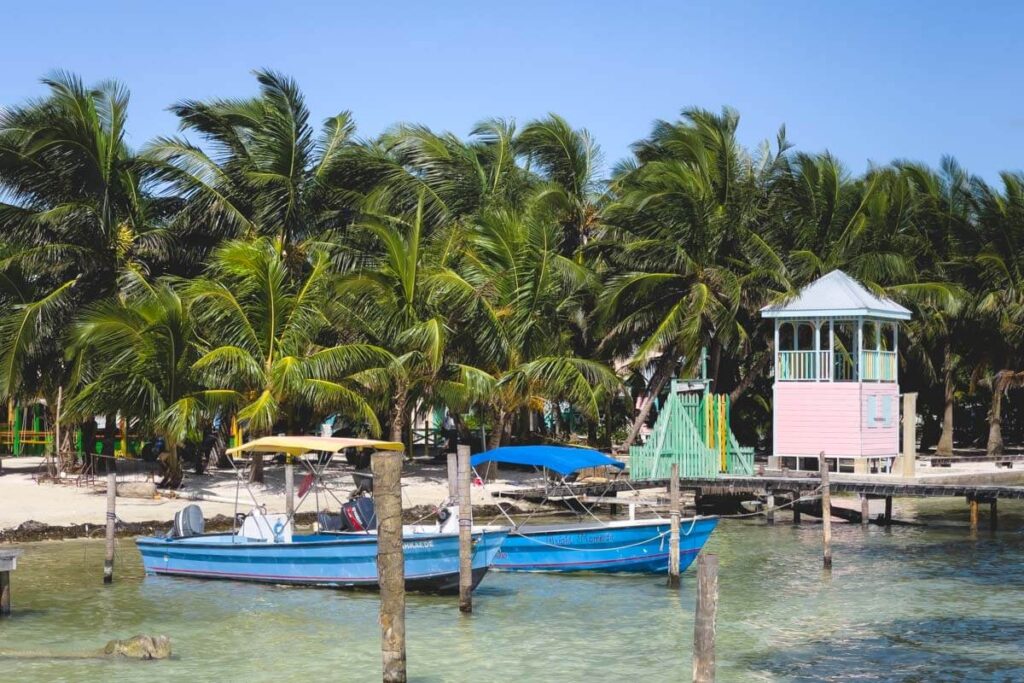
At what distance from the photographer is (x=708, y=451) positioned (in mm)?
30562

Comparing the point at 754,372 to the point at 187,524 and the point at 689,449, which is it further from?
the point at 187,524

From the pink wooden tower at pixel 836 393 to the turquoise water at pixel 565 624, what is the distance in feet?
20.1

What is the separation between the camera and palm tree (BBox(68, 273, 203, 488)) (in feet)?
96.8

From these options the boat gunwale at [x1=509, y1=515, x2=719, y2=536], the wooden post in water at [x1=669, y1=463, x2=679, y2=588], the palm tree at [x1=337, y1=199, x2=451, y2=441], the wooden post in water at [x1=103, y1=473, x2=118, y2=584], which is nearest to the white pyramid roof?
the palm tree at [x1=337, y1=199, x2=451, y2=441]

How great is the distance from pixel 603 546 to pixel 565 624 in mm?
4042

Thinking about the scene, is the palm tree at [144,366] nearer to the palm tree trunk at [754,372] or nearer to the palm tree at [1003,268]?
the palm tree trunk at [754,372]

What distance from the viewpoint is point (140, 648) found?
16.7 m

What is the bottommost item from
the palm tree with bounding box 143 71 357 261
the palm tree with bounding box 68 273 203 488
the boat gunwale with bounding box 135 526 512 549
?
the boat gunwale with bounding box 135 526 512 549

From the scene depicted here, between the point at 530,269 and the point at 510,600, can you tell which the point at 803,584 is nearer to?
the point at 510,600

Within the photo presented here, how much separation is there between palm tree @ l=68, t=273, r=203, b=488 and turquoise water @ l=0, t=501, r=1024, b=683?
417 cm

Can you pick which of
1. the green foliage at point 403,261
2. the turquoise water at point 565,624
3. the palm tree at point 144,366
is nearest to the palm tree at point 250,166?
the green foliage at point 403,261

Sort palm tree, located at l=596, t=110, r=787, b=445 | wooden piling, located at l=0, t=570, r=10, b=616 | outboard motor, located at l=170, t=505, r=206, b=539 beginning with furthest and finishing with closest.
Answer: palm tree, located at l=596, t=110, r=787, b=445 → outboard motor, located at l=170, t=505, r=206, b=539 → wooden piling, located at l=0, t=570, r=10, b=616

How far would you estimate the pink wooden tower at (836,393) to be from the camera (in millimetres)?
31984

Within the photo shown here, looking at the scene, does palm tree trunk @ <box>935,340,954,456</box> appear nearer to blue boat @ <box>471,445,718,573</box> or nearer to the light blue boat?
blue boat @ <box>471,445,718,573</box>
